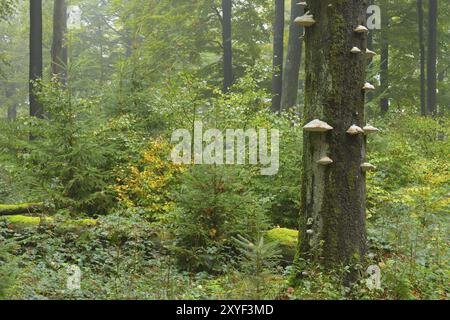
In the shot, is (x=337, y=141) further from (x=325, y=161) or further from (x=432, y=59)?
(x=432, y=59)

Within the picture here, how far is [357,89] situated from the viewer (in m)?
4.96

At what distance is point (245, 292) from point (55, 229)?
3937 millimetres

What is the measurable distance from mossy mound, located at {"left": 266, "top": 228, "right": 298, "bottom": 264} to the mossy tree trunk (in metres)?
1.77

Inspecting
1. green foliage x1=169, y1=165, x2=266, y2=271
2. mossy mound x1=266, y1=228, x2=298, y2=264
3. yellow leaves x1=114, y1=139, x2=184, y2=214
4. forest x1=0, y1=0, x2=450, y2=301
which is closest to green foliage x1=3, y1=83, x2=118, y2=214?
forest x1=0, y1=0, x2=450, y2=301

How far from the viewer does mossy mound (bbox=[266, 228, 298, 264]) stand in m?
6.77

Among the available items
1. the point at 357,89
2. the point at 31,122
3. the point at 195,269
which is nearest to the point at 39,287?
the point at 195,269

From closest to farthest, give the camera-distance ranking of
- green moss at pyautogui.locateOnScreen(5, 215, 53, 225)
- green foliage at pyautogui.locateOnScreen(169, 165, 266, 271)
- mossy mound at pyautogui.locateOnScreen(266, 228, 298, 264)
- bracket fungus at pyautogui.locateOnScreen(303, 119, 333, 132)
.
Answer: bracket fungus at pyautogui.locateOnScreen(303, 119, 333, 132)
green foliage at pyautogui.locateOnScreen(169, 165, 266, 271)
mossy mound at pyautogui.locateOnScreen(266, 228, 298, 264)
green moss at pyautogui.locateOnScreen(5, 215, 53, 225)

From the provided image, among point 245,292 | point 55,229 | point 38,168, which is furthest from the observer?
point 38,168

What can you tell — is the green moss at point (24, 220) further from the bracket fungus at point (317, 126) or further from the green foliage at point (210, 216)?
the bracket fungus at point (317, 126)

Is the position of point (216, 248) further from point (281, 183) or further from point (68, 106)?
point (68, 106)

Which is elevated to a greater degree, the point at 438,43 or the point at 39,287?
the point at 438,43

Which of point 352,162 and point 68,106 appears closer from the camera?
point 352,162

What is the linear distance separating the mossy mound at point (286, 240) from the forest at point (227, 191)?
31 millimetres

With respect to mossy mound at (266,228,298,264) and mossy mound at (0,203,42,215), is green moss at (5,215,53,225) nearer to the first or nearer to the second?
mossy mound at (0,203,42,215)
